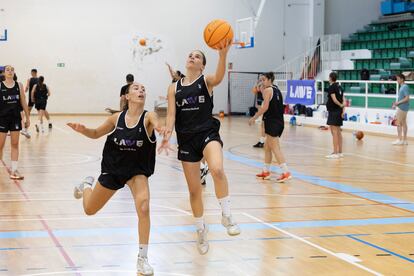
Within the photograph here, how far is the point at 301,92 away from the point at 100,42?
989 centimetres

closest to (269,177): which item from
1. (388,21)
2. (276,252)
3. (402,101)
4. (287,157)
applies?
(287,157)

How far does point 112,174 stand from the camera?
6.42 metres

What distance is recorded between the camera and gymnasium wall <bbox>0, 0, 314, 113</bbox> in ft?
99.1

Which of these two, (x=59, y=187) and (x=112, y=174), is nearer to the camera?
(x=112, y=174)

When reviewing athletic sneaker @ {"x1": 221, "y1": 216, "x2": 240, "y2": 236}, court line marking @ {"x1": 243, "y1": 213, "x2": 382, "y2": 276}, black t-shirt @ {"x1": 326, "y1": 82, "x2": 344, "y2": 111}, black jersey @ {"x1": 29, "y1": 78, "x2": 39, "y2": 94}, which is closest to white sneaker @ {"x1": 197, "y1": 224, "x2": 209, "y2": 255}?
athletic sneaker @ {"x1": 221, "y1": 216, "x2": 240, "y2": 236}

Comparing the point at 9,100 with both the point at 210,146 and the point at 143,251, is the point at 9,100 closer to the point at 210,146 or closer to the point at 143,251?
the point at 210,146

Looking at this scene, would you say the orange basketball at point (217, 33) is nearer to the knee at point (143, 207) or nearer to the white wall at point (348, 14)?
the knee at point (143, 207)

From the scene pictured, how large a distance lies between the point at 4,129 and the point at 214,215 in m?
4.46

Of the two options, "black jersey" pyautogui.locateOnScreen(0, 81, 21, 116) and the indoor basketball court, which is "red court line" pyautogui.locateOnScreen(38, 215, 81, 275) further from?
"black jersey" pyautogui.locateOnScreen(0, 81, 21, 116)

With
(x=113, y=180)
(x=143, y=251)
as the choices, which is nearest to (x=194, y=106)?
(x=113, y=180)

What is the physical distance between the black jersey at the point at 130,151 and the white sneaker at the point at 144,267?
81 cm

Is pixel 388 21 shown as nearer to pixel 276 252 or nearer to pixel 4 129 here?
pixel 4 129

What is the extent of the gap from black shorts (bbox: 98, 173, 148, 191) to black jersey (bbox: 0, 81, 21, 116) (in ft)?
18.4

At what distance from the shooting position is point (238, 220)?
8.90 metres
